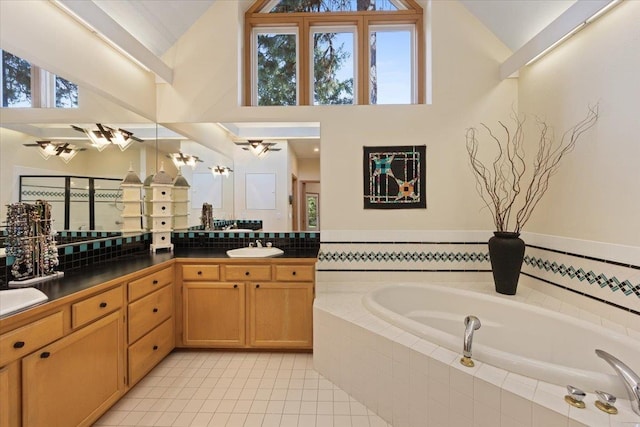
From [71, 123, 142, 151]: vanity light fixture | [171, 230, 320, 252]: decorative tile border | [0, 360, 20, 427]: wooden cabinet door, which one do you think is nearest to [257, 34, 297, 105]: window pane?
[71, 123, 142, 151]: vanity light fixture

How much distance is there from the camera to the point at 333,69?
304 cm

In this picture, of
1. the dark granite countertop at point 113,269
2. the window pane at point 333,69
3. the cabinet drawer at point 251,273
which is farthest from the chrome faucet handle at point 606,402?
the window pane at point 333,69

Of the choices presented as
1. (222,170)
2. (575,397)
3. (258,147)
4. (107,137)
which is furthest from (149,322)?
(575,397)

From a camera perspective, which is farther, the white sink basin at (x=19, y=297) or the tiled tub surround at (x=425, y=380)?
the white sink basin at (x=19, y=297)

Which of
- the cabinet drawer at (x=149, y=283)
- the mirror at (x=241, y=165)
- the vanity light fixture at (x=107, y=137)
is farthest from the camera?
the mirror at (x=241, y=165)

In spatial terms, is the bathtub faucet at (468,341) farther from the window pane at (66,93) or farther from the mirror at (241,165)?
the window pane at (66,93)

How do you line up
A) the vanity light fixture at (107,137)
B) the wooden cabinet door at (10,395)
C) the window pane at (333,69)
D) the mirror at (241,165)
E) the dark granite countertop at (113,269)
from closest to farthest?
the wooden cabinet door at (10,395) → the dark granite countertop at (113,269) → the vanity light fixture at (107,137) → the mirror at (241,165) → the window pane at (333,69)

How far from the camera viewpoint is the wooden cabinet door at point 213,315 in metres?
2.50

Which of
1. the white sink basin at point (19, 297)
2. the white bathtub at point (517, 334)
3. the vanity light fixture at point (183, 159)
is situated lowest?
the white bathtub at point (517, 334)

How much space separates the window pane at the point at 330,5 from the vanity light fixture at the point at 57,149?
7.38 ft

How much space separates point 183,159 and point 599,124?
11.3 feet

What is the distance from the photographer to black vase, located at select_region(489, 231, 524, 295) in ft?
7.80

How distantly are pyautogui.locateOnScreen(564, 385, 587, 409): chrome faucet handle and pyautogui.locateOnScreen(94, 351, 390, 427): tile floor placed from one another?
3.15ft

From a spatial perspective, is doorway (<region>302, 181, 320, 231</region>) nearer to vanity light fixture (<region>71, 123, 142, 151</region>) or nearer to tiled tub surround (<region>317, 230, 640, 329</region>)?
tiled tub surround (<region>317, 230, 640, 329</region>)
